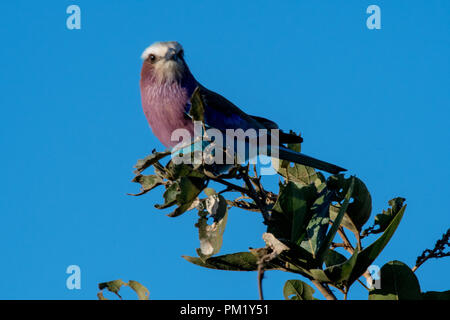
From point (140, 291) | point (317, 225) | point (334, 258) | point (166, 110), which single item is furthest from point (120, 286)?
point (166, 110)

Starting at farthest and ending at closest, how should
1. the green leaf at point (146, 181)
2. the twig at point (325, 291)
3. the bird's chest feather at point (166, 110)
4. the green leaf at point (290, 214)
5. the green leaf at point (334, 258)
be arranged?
the bird's chest feather at point (166, 110), the green leaf at point (334, 258), the green leaf at point (146, 181), the green leaf at point (290, 214), the twig at point (325, 291)

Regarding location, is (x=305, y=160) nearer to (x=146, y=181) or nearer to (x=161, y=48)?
(x=146, y=181)

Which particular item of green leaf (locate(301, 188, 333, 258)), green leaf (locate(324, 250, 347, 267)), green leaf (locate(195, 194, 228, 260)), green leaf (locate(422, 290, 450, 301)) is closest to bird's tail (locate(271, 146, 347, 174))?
green leaf (locate(324, 250, 347, 267))

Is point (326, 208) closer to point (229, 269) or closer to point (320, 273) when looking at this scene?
point (320, 273)

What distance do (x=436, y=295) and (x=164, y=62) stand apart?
344 centimetres

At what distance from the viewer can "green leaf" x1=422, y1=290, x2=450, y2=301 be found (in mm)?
3164

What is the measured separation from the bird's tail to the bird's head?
1426mm

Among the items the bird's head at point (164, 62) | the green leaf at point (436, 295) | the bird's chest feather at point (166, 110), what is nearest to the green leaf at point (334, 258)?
the green leaf at point (436, 295)

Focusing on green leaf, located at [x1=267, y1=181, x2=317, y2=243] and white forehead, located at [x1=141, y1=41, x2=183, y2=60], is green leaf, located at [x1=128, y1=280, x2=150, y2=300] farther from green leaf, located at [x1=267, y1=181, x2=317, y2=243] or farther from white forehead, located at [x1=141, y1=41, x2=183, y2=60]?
white forehead, located at [x1=141, y1=41, x2=183, y2=60]

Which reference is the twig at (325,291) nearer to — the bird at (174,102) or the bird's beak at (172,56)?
the bird at (174,102)

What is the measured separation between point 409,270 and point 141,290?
1.48 m

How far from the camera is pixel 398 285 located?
10.5 feet

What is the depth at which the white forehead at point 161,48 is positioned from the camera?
5.69 metres

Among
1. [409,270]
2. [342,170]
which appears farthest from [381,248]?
[342,170]
